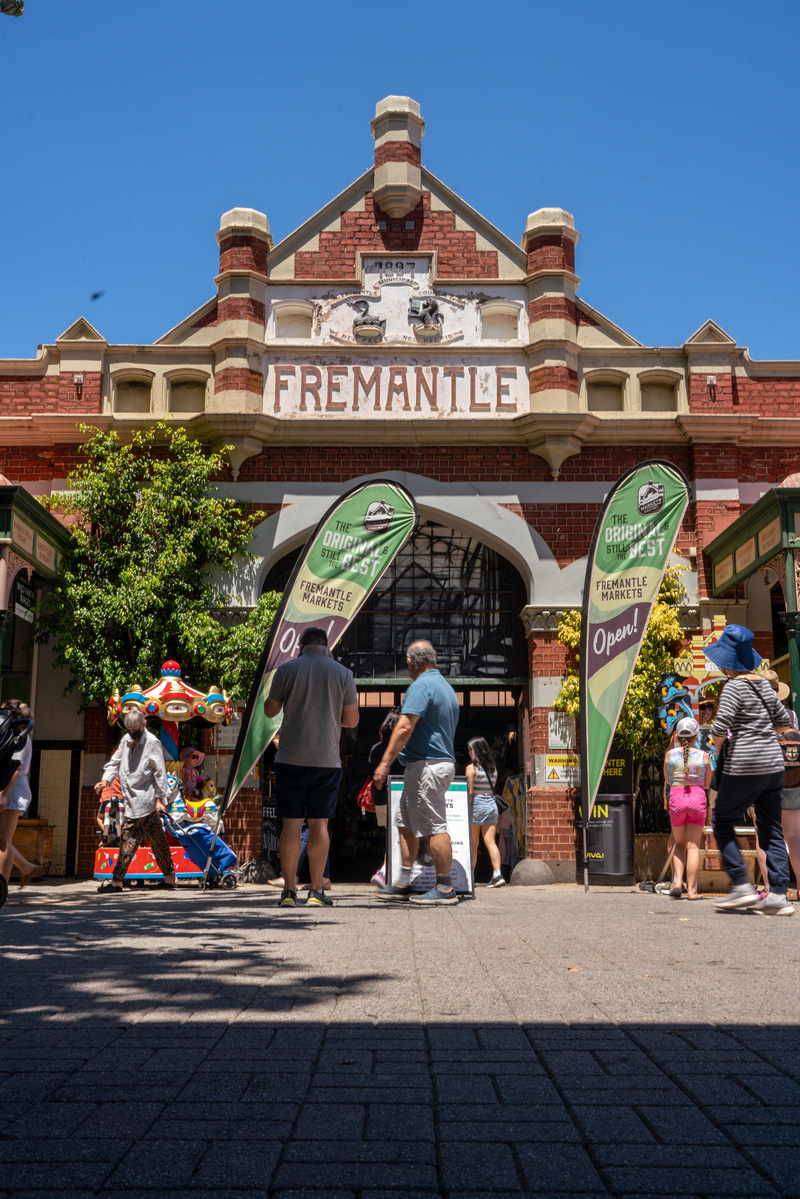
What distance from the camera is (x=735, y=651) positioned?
780 cm

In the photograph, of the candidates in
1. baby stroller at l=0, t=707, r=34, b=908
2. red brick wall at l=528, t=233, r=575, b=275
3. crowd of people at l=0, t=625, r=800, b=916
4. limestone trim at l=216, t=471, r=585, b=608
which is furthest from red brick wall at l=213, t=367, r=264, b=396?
baby stroller at l=0, t=707, r=34, b=908

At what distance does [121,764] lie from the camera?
10781mm

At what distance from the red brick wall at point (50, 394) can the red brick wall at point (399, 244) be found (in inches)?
134

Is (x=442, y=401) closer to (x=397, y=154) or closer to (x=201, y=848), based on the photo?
(x=397, y=154)

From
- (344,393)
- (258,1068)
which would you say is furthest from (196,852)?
(258,1068)

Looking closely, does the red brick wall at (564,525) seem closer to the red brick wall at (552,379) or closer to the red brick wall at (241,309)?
the red brick wall at (552,379)

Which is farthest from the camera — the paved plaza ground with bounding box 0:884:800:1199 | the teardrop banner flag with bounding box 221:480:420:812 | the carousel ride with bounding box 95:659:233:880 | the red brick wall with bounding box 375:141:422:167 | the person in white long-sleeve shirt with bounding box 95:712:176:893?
the red brick wall with bounding box 375:141:422:167

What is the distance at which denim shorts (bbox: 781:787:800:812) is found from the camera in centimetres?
816

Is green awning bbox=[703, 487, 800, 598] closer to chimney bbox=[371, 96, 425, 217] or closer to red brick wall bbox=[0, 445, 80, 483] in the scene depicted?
chimney bbox=[371, 96, 425, 217]

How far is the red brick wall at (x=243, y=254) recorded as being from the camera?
623 inches

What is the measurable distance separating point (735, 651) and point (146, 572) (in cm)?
859

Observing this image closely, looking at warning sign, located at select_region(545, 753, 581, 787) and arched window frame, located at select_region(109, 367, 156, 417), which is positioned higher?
arched window frame, located at select_region(109, 367, 156, 417)

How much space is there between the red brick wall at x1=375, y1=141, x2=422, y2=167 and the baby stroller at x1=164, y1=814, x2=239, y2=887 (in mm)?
10318

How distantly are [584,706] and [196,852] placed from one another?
436 centimetres
